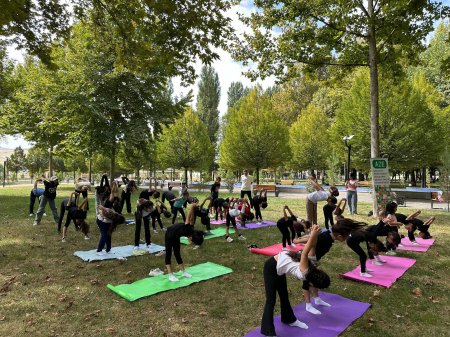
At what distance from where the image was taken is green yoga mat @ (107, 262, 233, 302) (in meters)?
6.10

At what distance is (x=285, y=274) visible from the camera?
4695 mm

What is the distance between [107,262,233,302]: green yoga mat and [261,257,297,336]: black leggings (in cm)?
248

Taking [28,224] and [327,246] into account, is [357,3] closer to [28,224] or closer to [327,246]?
[327,246]

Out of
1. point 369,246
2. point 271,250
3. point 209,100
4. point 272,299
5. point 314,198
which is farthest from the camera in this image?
point 209,100

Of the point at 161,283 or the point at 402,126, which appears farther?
the point at 402,126

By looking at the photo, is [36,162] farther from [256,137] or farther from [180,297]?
[180,297]

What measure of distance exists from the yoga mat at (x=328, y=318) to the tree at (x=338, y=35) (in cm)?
1012

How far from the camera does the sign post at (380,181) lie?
13867 millimetres

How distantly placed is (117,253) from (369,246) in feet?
22.5

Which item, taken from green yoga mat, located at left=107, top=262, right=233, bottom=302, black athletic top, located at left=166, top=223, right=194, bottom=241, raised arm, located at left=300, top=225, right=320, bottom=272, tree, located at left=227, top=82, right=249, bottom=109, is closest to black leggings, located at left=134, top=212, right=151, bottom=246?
green yoga mat, located at left=107, top=262, right=233, bottom=302

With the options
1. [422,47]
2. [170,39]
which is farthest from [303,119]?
[170,39]

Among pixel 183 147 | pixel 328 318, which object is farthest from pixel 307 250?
pixel 183 147

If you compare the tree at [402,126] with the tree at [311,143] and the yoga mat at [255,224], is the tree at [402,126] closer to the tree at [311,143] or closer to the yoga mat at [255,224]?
the tree at [311,143]

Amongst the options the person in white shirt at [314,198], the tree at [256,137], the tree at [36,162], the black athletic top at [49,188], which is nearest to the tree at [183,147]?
the tree at [256,137]
